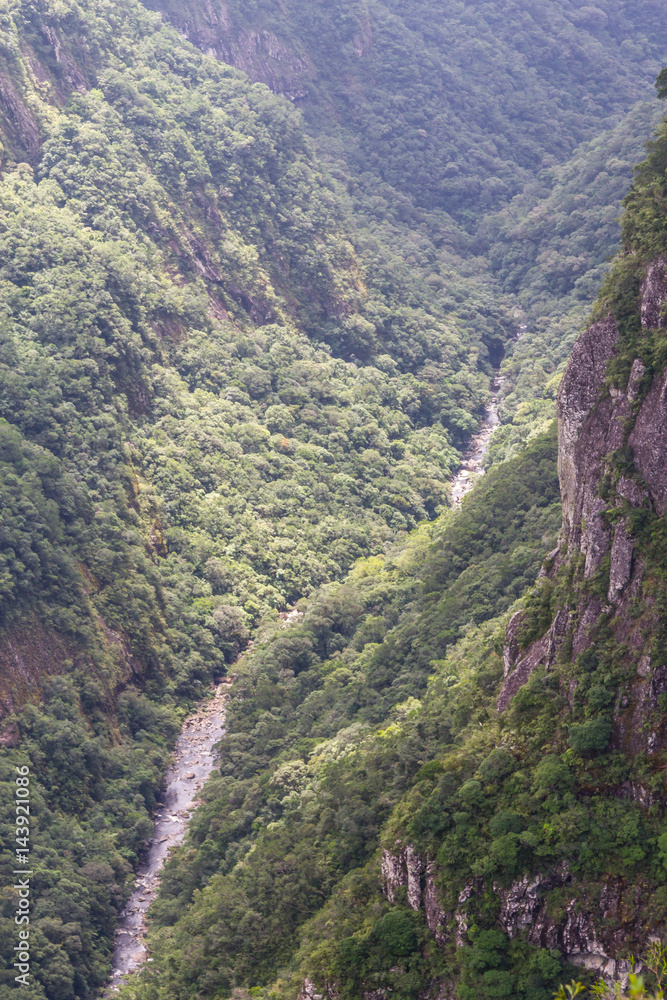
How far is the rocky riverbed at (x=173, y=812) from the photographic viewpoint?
230 feet

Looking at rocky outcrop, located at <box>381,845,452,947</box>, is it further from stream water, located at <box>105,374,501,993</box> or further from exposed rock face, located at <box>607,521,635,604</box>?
stream water, located at <box>105,374,501,993</box>

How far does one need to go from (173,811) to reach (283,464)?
41.8m

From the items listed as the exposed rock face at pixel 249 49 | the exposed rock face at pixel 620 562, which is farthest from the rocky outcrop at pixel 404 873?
the exposed rock face at pixel 249 49

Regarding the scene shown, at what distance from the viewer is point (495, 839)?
43812 millimetres

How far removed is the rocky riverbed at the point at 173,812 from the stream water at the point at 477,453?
3489 centimetres

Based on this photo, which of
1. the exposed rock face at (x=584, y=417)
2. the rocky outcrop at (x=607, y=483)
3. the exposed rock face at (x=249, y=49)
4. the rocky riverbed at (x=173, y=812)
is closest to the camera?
the rocky outcrop at (x=607, y=483)

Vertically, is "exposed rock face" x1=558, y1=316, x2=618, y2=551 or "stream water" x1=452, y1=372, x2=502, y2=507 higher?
"stream water" x1=452, y1=372, x2=502, y2=507

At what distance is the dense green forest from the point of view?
54.7m

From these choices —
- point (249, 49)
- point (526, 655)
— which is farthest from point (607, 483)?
point (249, 49)

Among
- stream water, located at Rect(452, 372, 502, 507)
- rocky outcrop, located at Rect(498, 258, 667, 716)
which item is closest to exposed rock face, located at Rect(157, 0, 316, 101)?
stream water, located at Rect(452, 372, 502, 507)

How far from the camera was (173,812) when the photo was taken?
80.3 metres

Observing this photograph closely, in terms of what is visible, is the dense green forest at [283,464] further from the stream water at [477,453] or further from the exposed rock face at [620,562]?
the exposed rock face at [620,562]

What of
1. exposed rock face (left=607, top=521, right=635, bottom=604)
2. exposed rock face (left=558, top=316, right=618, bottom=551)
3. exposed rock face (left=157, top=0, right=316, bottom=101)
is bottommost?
exposed rock face (left=607, top=521, right=635, bottom=604)

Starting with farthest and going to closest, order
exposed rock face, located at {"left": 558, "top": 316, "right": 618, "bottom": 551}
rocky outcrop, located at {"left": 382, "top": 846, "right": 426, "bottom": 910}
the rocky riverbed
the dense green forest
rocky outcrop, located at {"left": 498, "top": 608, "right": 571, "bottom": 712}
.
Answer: the rocky riverbed < the dense green forest < exposed rock face, located at {"left": 558, "top": 316, "right": 618, "bottom": 551} < rocky outcrop, located at {"left": 498, "top": 608, "right": 571, "bottom": 712} < rocky outcrop, located at {"left": 382, "top": 846, "right": 426, "bottom": 910}
